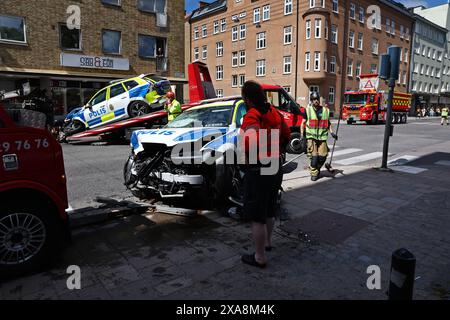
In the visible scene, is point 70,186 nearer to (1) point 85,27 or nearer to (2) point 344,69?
(1) point 85,27

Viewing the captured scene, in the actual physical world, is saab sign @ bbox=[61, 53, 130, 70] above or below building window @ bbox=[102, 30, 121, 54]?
below

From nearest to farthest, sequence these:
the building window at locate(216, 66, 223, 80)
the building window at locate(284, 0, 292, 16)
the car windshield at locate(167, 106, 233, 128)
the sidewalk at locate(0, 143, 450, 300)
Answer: the sidewalk at locate(0, 143, 450, 300), the car windshield at locate(167, 106, 233, 128), the building window at locate(284, 0, 292, 16), the building window at locate(216, 66, 223, 80)

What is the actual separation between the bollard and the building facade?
57.2 feet

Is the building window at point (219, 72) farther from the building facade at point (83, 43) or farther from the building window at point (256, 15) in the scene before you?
the building facade at point (83, 43)

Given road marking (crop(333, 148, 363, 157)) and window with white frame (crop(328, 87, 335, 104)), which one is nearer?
road marking (crop(333, 148, 363, 157))

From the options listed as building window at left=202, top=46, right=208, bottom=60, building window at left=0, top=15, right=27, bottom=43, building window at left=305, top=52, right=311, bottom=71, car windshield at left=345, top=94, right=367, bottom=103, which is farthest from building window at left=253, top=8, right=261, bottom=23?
building window at left=0, top=15, right=27, bottom=43

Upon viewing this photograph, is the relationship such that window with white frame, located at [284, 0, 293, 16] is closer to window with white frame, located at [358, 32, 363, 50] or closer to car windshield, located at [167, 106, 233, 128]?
window with white frame, located at [358, 32, 363, 50]

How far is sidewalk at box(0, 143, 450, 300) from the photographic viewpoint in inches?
117

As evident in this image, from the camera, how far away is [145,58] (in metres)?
22.5

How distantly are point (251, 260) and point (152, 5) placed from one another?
74.5 feet

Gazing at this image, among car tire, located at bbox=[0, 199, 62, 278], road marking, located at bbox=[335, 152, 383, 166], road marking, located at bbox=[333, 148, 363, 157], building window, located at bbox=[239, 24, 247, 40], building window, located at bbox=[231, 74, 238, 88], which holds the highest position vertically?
building window, located at bbox=[239, 24, 247, 40]
